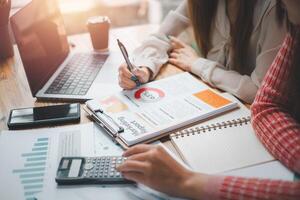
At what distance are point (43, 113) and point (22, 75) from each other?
0.34m

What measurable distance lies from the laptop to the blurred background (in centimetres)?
124

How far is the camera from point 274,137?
2.44ft

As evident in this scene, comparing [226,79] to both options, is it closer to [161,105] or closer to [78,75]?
→ [161,105]

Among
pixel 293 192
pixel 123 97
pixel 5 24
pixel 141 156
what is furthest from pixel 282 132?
pixel 5 24

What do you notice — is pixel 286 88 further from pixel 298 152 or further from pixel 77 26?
pixel 77 26

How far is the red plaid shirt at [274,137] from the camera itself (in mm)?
613

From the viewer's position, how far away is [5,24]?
1.23 meters

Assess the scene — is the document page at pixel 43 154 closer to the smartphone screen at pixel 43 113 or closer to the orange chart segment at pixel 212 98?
the smartphone screen at pixel 43 113

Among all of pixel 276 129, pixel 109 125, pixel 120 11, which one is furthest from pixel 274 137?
pixel 120 11

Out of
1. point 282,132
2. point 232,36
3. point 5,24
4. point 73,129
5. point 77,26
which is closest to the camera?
point 282,132

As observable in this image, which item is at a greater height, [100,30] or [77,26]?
[100,30]

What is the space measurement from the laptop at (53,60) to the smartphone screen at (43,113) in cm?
7

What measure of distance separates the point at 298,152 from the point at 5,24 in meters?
1.04

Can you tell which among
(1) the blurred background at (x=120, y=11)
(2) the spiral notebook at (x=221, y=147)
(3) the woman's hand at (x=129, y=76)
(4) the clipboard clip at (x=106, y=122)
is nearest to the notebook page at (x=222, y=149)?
(2) the spiral notebook at (x=221, y=147)
